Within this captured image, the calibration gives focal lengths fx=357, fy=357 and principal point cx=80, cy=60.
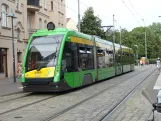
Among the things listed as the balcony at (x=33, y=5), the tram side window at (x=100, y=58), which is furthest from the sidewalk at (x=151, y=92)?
the balcony at (x=33, y=5)

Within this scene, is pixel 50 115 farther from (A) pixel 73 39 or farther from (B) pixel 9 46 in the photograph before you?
(B) pixel 9 46

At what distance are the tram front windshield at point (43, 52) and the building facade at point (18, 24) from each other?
14376 mm

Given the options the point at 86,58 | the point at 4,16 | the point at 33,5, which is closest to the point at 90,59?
the point at 86,58

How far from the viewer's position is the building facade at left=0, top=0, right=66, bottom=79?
31906 mm

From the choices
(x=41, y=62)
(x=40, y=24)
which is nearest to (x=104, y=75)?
(x=41, y=62)

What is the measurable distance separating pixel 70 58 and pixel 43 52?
1.48 metres

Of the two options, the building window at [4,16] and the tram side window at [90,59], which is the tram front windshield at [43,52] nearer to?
the tram side window at [90,59]

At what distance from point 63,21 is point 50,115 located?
44868 mm

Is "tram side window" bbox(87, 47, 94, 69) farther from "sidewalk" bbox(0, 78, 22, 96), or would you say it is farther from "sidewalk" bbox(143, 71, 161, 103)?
"sidewalk" bbox(0, 78, 22, 96)

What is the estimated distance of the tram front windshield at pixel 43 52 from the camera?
16625 millimetres

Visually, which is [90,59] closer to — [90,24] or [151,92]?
[151,92]

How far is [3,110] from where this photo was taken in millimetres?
11742

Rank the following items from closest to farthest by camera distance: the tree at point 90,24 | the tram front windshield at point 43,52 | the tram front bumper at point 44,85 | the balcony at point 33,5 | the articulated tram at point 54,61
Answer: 1. the tram front bumper at point 44,85
2. the articulated tram at point 54,61
3. the tram front windshield at point 43,52
4. the balcony at point 33,5
5. the tree at point 90,24

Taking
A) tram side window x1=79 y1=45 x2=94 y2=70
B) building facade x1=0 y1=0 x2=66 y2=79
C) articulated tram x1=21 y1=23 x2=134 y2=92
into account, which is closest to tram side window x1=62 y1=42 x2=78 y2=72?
articulated tram x1=21 y1=23 x2=134 y2=92
